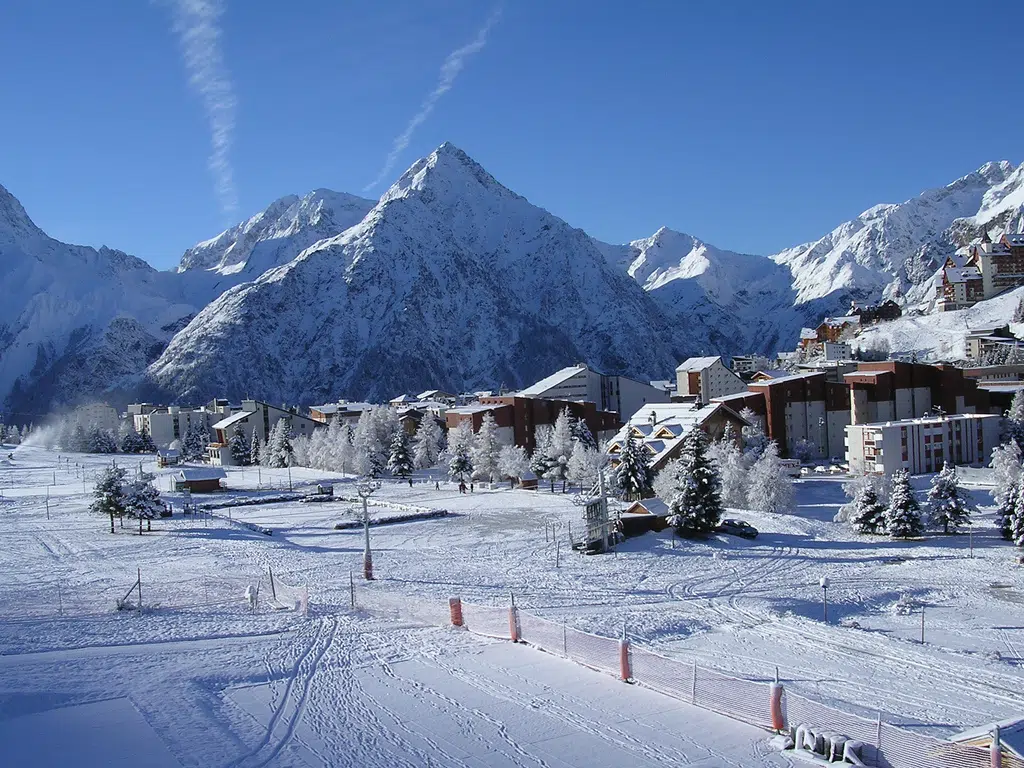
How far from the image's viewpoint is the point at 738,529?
30953 mm

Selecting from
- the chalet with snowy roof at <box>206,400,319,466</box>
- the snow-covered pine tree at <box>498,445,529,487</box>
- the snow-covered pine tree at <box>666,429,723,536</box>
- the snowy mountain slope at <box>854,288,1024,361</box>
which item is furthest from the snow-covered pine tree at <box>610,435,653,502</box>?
the snowy mountain slope at <box>854,288,1024,361</box>

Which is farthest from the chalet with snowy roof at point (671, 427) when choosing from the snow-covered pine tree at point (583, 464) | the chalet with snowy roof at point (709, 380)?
the chalet with snowy roof at point (709, 380)

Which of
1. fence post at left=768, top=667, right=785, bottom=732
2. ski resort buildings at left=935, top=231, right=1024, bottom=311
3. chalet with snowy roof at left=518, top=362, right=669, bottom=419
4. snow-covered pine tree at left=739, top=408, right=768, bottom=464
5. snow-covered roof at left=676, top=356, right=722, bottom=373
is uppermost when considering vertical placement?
ski resort buildings at left=935, top=231, right=1024, bottom=311

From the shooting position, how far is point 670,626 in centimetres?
1620

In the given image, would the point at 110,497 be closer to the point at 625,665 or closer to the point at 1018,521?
the point at 625,665

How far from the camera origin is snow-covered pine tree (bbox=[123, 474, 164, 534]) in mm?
35375

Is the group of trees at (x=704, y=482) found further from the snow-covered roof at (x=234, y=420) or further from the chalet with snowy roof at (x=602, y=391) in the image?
the snow-covered roof at (x=234, y=420)

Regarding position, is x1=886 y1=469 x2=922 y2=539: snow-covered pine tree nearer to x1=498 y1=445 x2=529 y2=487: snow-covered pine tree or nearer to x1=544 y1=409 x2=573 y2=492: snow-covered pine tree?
x1=544 y1=409 x2=573 y2=492: snow-covered pine tree

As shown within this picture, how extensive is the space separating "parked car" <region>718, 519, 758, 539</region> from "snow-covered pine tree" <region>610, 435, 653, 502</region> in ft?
37.5

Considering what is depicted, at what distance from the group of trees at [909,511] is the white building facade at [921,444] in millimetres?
15383

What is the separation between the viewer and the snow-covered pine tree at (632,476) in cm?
4334

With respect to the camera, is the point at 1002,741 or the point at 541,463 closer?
the point at 1002,741

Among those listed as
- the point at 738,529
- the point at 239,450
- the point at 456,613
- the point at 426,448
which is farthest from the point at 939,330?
the point at 456,613

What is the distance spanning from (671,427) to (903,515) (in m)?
21.7
